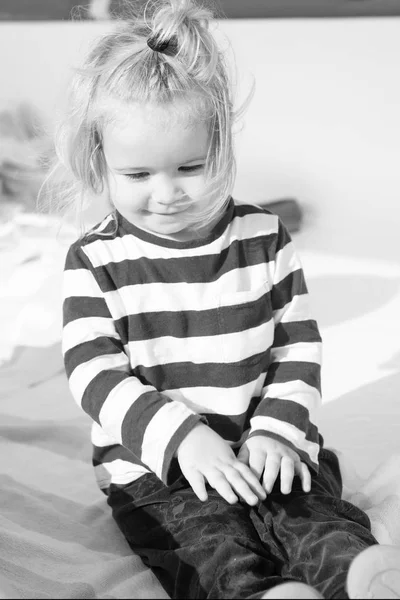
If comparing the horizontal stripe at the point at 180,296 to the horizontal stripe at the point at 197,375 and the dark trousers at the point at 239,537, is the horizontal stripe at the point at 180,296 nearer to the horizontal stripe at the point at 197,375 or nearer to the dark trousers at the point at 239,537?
the horizontal stripe at the point at 197,375

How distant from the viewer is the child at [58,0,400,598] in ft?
3.03

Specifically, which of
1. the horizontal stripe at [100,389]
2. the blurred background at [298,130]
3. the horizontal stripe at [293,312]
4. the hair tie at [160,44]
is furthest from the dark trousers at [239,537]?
the blurred background at [298,130]

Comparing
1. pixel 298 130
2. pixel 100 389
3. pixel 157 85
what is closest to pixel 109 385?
pixel 100 389

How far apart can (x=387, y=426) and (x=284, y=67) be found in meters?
1.33

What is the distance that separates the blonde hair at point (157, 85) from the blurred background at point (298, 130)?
76 centimetres

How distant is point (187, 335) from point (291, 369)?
0.47 ft

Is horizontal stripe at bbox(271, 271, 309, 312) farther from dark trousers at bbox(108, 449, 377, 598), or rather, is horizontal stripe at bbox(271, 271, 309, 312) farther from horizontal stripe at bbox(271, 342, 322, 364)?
dark trousers at bbox(108, 449, 377, 598)

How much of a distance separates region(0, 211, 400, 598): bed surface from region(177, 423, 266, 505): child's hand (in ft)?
0.44

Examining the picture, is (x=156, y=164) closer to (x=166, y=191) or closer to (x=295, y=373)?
(x=166, y=191)

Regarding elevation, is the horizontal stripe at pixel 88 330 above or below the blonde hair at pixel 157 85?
below

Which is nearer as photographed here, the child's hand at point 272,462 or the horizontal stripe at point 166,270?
the child's hand at point 272,462

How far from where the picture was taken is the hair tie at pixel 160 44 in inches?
38.7

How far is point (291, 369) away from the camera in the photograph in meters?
1.07

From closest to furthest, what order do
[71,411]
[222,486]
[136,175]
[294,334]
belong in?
[222,486] → [136,175] → [294,334] → [71,411]
